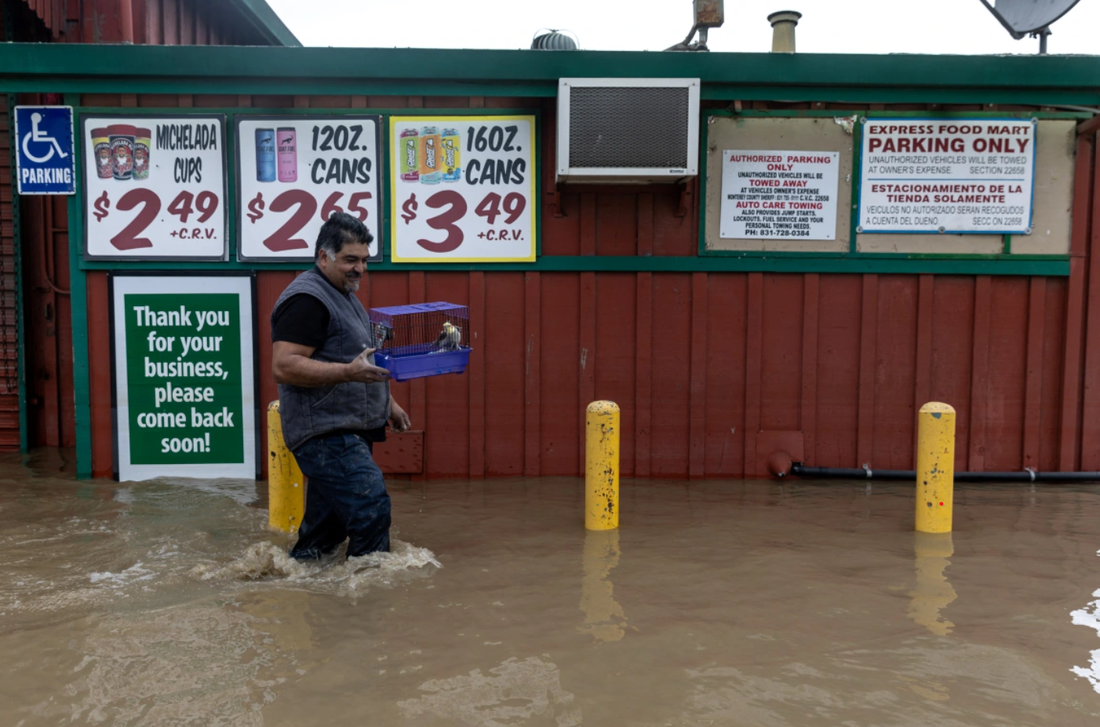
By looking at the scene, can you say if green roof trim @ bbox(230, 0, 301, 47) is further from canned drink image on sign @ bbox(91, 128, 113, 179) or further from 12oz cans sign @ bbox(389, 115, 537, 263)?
12oz cans sign @ bbox(389, 115, 537, 263)

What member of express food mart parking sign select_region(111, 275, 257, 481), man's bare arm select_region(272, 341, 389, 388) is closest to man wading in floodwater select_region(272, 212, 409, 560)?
man's bare arm select_region(272, 341, 389, 388)

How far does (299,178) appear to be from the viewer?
6805 millimetres

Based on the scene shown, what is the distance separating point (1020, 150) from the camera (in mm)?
6762

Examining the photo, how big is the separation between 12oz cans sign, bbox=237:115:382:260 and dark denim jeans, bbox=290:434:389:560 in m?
2.84

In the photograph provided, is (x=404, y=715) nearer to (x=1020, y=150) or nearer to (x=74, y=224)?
(x=74, y=224)

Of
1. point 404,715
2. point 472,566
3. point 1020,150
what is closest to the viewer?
point 404,715

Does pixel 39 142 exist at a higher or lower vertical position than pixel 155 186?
higher

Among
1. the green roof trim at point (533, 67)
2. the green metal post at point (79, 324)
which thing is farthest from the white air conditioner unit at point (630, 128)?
the green metal post at point (79, 324)

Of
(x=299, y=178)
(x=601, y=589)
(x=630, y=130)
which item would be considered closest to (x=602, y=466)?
(x=601, y=589)

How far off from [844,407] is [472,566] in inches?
148

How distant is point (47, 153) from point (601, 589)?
18.9ft

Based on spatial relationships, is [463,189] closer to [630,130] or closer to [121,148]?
[630,130]

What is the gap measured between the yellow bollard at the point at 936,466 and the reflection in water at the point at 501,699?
122 inches

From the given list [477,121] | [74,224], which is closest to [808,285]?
[477,121]
